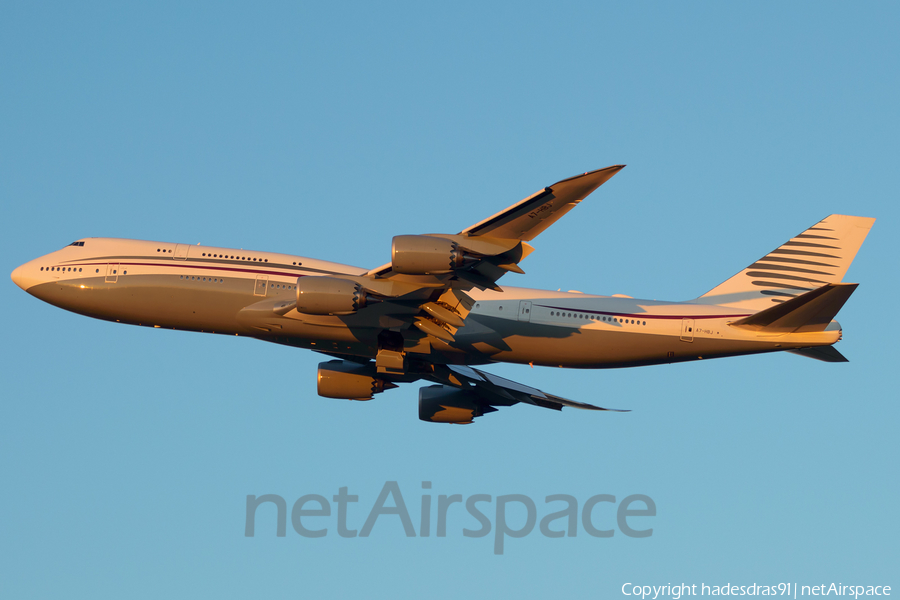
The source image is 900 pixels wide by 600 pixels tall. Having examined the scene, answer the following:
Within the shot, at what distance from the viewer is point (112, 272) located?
32625mm

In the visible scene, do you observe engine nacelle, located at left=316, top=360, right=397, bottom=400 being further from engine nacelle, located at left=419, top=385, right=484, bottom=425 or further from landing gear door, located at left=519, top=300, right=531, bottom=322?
landing gear door, located at left=519, top=300, right=531, bottom=322

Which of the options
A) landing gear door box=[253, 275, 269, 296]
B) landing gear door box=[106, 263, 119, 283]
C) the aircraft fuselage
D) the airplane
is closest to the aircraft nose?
the airplane

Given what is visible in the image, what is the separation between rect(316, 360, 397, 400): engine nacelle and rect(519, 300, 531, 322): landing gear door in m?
6.52

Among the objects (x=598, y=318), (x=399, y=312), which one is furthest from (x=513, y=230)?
(x=598, y=318)

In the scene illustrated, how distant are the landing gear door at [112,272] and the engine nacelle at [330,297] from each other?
795 cm

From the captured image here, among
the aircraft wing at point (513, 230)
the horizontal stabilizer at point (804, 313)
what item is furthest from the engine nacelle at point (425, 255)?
the horizontal stabilizer at point (804, 313)

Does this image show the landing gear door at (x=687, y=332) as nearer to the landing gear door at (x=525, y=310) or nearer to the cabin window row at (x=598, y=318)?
the cabin window row at (x=598, y=318)

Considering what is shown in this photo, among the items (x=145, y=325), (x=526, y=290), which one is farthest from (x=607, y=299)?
(x=145, y=325)

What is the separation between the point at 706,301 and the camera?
1348 inches

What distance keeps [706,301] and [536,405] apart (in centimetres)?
841

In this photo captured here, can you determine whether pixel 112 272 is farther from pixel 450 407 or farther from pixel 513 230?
pixel 513 230

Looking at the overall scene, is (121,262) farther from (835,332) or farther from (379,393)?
(835,332)

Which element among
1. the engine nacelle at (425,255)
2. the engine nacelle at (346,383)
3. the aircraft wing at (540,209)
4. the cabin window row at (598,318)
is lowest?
the engine nacelle at (346,383)

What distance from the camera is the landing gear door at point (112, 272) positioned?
107 ft
